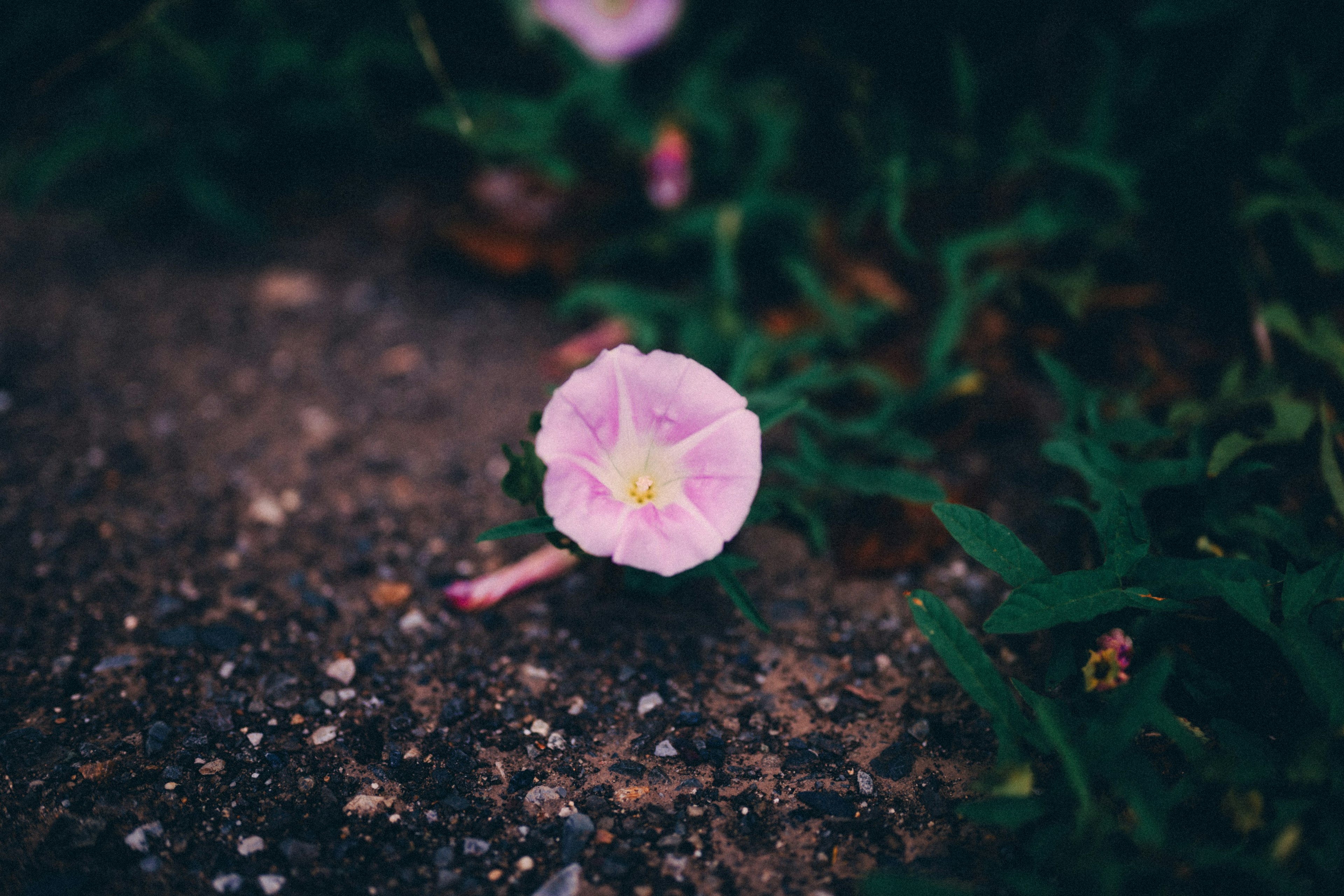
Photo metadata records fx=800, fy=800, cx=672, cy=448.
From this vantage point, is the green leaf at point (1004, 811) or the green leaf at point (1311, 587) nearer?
the green leaf at point (1004, 811)

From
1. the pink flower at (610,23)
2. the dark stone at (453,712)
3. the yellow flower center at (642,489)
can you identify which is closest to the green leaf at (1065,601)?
the yellow flower center at (642,489)

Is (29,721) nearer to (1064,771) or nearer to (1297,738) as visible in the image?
(1064,771)

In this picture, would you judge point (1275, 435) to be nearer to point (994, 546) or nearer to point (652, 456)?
point (994, 546)

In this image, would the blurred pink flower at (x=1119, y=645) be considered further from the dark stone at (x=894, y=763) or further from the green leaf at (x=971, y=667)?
the dark stone at (x=894, y=763)

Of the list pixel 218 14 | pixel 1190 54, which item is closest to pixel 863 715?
pixel 1190 54

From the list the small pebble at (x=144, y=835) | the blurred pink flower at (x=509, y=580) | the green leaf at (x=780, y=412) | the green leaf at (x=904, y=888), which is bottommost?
the small pebble at (x=144, y=835)

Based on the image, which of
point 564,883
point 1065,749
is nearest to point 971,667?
point 1065,749

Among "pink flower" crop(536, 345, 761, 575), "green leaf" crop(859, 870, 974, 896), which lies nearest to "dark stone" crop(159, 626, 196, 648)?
"pink flower" crop(536, 345, 761, 575)
